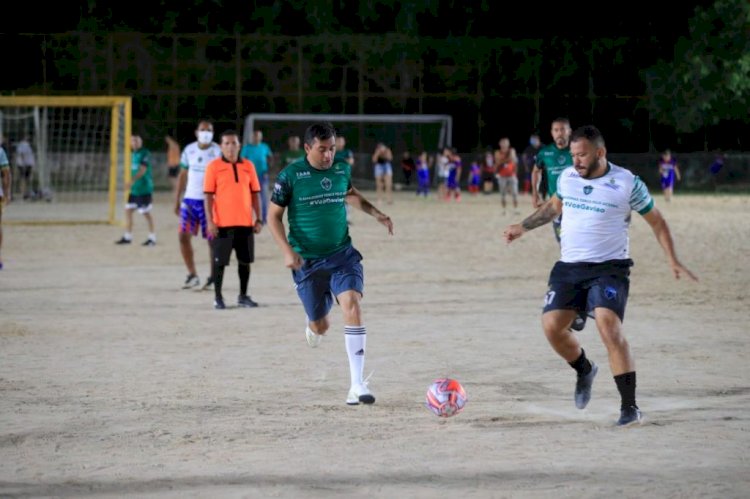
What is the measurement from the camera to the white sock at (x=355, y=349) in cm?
877

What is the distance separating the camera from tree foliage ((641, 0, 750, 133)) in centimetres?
5062

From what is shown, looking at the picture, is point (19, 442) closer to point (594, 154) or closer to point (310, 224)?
point (310, 224)

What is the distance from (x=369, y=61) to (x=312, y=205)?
41704mm

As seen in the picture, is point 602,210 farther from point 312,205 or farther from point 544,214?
point 312,205

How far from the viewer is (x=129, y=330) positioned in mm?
12461

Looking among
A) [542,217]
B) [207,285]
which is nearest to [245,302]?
[207,285]

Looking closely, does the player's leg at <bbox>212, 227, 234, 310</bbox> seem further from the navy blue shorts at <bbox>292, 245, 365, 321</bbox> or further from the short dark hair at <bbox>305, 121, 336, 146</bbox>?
the short dark hair at <bbox>305, 121, 336, 146</bbox>

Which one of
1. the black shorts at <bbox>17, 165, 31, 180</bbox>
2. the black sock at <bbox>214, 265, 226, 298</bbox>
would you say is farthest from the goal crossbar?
the black sock at <bbox>214, 265, 226, 298</bbox>

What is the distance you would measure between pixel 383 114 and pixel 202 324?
125ft

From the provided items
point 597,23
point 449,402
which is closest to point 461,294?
point 449,402

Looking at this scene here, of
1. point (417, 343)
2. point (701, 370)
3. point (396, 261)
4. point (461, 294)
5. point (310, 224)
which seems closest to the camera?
point (310, 224)

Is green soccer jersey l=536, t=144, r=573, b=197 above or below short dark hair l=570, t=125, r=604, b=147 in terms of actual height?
below

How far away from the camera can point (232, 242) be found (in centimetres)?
1419

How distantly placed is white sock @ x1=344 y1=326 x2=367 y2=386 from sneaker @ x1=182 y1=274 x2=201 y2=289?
7581 mm
